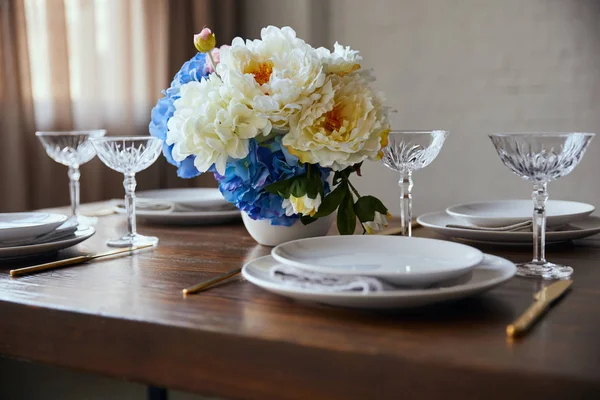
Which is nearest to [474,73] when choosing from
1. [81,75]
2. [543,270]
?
[81,75]

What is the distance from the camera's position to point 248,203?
1.04 metres

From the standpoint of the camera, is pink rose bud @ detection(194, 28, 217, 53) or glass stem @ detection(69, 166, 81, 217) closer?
pink rose bud @ detection(194, 28, 217, 53)

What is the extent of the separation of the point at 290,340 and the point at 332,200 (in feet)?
1.39

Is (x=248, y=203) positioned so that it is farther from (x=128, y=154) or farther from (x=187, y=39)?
(x=187, y=39)

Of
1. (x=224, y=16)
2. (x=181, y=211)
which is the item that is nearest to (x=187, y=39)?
(x=224, y=16)

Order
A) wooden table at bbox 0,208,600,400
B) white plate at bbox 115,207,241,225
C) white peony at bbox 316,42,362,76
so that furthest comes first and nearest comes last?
1. white plate at bbox 115,207,241,225
2. white peony at bbox 316,42,362,76
3. wooden table at bbox 0,208,600,400

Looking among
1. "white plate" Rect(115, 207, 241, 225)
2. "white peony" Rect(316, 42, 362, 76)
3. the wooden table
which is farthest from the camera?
"white plate" Rect(115, 207, 241, 225)

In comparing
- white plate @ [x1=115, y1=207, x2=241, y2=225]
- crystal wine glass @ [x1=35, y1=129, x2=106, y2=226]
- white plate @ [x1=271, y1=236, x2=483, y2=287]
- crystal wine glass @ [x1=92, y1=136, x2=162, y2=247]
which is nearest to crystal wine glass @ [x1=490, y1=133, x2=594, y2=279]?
white plate @ [x1=271, y1=236, x2=483, y2=287]

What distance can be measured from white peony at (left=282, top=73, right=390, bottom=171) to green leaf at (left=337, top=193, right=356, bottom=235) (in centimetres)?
7

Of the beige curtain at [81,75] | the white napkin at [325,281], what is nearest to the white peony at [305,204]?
the white napkin at [325,281]

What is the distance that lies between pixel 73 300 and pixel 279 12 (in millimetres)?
3034

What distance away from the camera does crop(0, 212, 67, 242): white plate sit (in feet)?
3.36

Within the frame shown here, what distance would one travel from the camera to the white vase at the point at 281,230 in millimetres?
1108

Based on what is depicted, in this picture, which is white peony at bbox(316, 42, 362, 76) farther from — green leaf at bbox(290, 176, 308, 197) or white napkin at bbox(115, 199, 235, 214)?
white napkin at bbox(115, 199, 235, 214)
